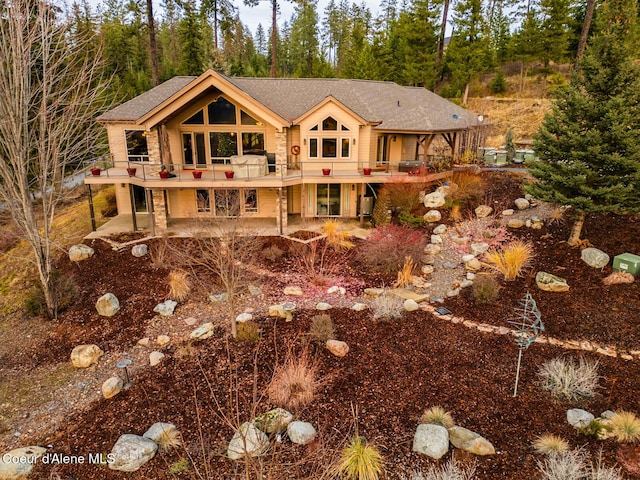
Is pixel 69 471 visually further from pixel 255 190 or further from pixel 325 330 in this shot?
pixel 255 190

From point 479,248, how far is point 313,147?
8880 mm

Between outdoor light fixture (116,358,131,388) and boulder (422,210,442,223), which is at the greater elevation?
boulder (422,210,442,223)

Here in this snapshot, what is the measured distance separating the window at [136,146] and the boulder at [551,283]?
17.6 meters

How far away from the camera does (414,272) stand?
47.5 ft

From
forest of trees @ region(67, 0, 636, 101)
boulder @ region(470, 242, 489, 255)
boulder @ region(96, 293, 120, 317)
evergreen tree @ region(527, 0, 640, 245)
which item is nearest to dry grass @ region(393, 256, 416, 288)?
boulder @ region(470, 242, 489, 255)

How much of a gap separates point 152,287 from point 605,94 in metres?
15.7

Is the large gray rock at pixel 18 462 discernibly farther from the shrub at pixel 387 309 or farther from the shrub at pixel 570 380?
the shrub at pixel 570 380

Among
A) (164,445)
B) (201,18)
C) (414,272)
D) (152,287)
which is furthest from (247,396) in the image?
(201,18)

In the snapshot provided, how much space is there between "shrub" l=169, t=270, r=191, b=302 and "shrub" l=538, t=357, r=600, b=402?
993 centimetres

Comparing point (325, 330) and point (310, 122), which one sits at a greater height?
point (310, 122)

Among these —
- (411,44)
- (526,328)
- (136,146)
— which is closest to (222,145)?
(136,146)

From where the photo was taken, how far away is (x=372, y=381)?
348 inches

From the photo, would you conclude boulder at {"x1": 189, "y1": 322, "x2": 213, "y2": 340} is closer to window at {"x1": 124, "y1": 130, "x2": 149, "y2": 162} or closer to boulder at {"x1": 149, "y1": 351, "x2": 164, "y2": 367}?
boulder at {"x1": 149, "y1": 351, "x2": 164, "y2": 367}

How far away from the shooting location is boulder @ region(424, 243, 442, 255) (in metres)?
15.9
